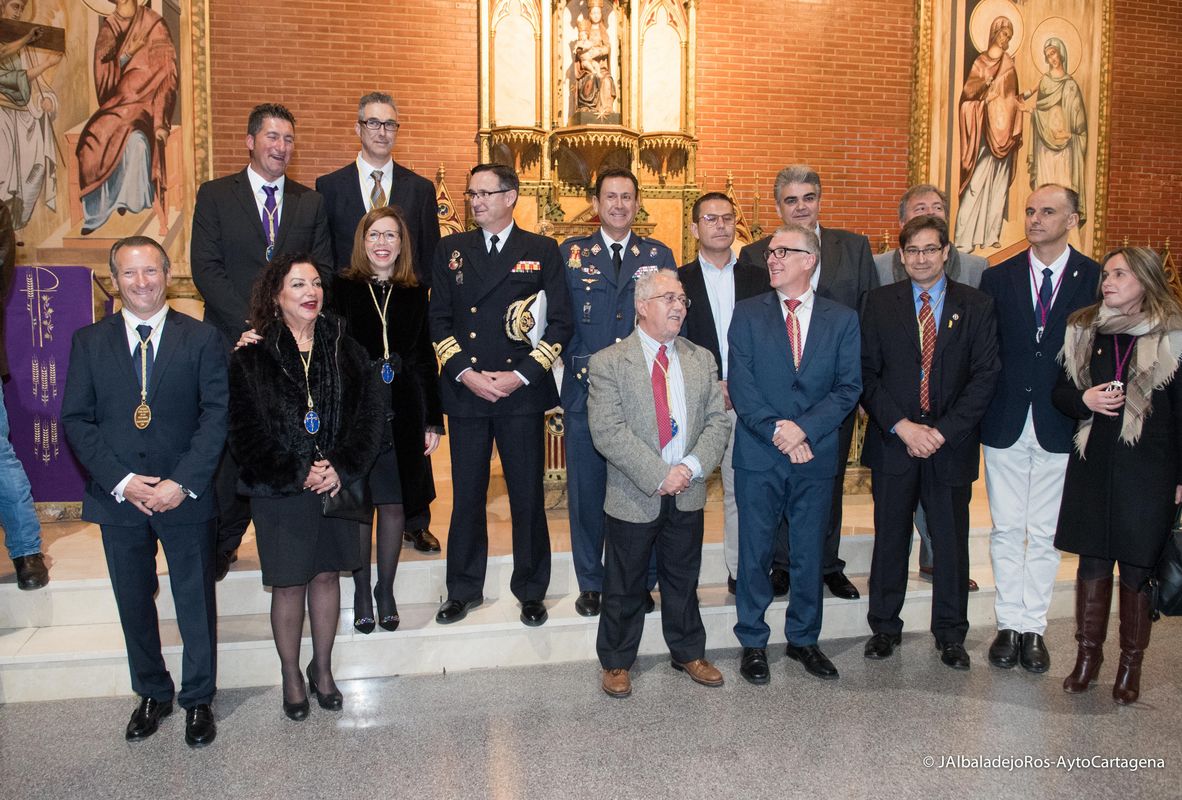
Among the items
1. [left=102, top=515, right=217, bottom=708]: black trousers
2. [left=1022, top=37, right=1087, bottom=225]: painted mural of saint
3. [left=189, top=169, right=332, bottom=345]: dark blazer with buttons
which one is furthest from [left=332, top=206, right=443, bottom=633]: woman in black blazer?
[left=1022, top=37, right=1087, bottom=225]: painted mural of saint

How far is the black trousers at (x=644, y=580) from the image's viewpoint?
3.75 m

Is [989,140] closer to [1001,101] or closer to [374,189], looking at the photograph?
[1001,101]

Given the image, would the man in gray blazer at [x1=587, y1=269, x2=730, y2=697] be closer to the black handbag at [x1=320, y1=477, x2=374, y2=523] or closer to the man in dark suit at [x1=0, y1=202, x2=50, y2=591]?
the black handbag at [x1=320, y1=477, x2=374, y2=523]

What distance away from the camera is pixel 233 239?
13.0 feet

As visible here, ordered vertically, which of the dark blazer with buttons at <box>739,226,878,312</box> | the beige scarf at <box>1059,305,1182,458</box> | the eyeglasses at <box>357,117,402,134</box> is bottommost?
the beige scarf at <box>1059,305,1182,458</box>

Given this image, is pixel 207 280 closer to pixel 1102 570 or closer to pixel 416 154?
pixel 1102 570

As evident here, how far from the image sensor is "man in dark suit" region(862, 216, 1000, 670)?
13.0ft

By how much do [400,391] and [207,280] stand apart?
925 millimetres

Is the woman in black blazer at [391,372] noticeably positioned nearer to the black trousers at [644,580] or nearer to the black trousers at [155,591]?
the black trousers at [155,591]

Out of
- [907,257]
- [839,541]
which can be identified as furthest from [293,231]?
[839,541]

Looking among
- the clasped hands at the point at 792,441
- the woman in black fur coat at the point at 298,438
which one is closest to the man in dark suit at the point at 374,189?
the woman in black fur coat at the point at 298,438

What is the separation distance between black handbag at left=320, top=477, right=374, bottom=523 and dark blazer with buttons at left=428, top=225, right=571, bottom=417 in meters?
0.65

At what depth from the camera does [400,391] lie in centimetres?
388

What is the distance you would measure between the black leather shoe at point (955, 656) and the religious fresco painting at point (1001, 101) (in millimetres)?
5548
